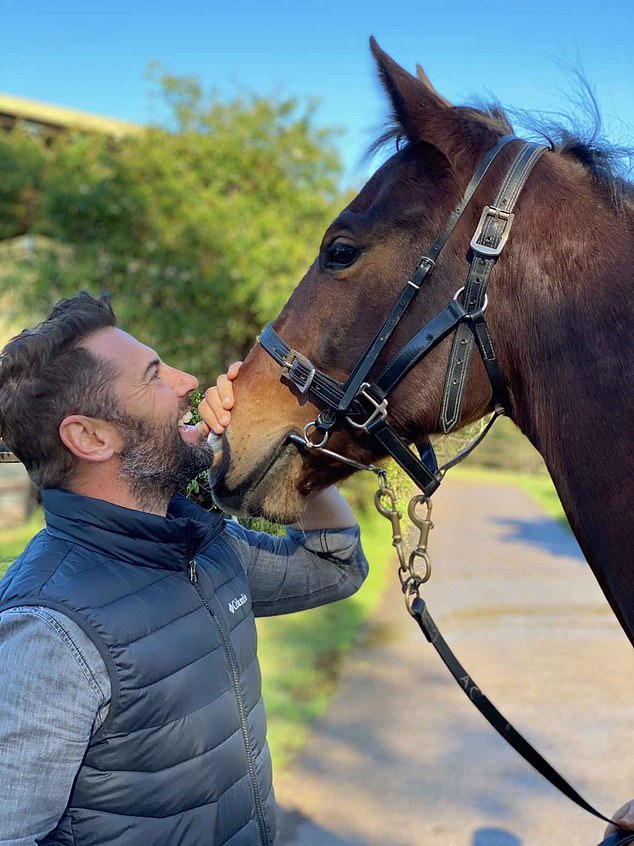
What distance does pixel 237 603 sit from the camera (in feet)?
6.64

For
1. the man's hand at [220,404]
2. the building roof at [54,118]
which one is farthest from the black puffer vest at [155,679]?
the building roof at [54,118]

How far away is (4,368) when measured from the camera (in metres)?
1.82

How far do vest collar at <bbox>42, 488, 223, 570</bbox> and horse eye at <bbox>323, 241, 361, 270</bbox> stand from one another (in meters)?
0.70

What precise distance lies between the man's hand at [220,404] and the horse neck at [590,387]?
0.69m

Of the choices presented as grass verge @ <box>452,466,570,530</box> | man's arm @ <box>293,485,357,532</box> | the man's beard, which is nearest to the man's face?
the man's beard

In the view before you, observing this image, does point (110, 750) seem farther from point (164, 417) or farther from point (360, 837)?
point (360, 837)

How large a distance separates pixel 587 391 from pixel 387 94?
0.85 meters

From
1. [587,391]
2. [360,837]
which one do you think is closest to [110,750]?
[587,391]

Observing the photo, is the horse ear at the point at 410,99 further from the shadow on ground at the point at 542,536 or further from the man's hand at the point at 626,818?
the shadow on ground at the point at 542,536

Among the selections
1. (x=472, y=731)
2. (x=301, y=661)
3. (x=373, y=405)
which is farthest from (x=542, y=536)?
(x=373, y=405)

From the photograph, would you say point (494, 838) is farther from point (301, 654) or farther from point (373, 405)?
point (373, 405)

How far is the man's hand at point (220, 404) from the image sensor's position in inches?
Answer: 78.6

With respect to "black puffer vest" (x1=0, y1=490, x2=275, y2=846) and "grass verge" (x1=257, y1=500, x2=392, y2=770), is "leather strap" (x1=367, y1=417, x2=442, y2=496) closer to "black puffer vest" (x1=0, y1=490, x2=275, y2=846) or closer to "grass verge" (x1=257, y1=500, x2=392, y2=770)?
"black puffer vest" (x1=0, y1=490, x2=275, y2=846)

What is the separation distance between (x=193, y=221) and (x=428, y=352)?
8278mm
